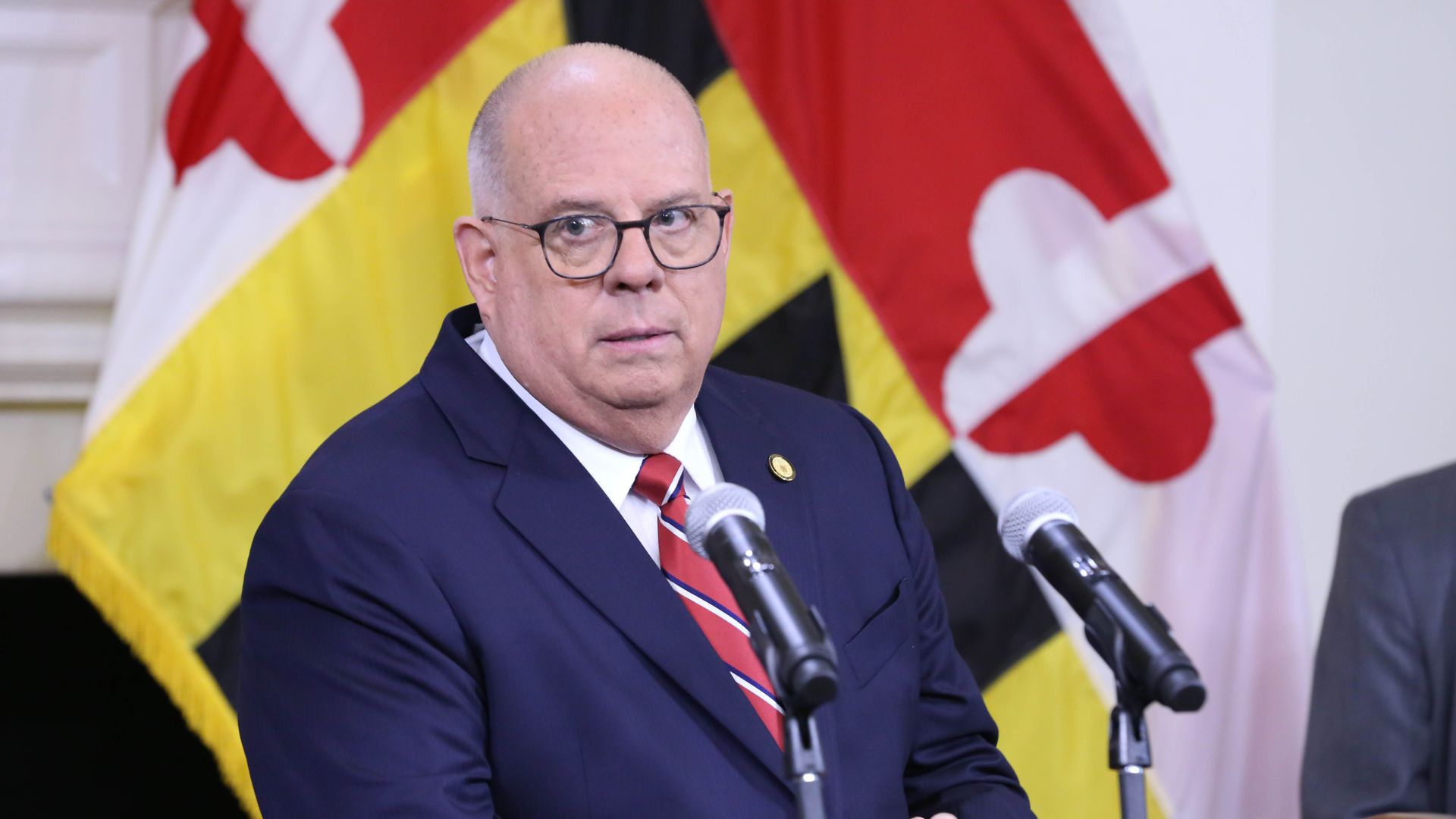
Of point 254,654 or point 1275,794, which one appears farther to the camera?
point 1275,794

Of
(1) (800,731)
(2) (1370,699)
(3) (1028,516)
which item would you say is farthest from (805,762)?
(2) (1370,699)

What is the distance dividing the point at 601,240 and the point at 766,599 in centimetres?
61

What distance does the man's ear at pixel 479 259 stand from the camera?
157cm

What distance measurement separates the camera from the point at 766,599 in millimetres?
974

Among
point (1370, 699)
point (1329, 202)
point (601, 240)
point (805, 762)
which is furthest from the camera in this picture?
point (1329, 202)

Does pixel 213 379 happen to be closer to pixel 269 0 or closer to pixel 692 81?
pixel 269 0

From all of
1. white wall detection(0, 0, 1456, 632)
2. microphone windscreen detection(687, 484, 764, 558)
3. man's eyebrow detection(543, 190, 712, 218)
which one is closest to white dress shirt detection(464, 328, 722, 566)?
man's eyebrow detection(543, 190, 712, 218)

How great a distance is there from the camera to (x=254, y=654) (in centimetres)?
139

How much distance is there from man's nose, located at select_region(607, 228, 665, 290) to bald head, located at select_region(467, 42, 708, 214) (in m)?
0.13

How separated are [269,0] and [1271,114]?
1.85 meters

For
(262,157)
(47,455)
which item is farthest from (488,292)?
(47,455)

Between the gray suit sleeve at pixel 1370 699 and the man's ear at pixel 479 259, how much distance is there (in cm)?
136

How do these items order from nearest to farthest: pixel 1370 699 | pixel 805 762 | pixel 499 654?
pixel 805 762 → pixel 499 654 → pixel 1370 699

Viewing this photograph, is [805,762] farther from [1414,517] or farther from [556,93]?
[1414,517]
